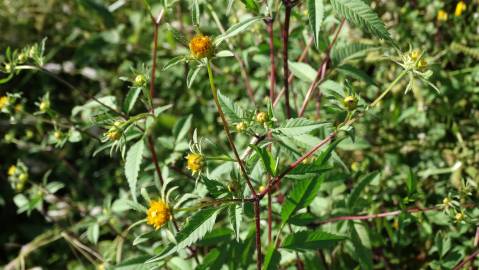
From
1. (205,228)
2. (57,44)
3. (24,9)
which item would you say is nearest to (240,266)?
(205,228)

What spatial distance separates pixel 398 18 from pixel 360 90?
431 millimetres

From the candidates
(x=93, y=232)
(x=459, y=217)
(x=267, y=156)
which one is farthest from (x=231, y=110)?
(x=93, y=232)

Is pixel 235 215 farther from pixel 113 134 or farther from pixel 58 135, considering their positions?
pixel 58 135

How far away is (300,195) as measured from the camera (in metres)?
1.33

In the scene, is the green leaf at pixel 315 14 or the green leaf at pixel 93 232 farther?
the green leaf at pixel 93 232

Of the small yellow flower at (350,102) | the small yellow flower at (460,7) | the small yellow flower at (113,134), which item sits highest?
the small yellow flower at (460,7)

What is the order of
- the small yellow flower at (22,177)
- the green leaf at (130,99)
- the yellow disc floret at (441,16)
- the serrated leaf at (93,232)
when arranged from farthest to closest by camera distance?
the yellow disc floret at (441,16) < the small yellow flower at (22,177) < the serrated leaf at (93,232) < the green leaf at (130,99)

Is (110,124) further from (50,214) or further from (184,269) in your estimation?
(50,214)

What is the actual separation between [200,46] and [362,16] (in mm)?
373

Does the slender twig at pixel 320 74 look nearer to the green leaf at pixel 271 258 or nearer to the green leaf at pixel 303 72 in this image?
the green leaf at pixel 303 72

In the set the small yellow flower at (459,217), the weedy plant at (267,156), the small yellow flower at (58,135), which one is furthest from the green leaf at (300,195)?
the small yellow flower at (58,135)

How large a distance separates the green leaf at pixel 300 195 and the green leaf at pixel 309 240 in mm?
66

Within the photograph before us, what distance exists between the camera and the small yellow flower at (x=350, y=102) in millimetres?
1187

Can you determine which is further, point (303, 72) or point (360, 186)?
point (303, 72)
